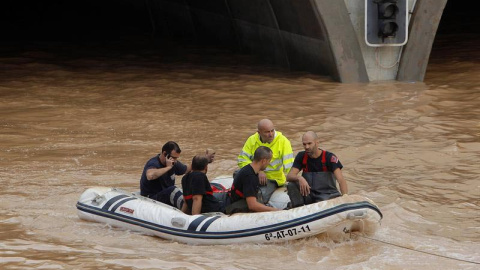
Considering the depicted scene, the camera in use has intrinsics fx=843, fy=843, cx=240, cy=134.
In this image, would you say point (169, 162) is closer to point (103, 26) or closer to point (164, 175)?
point (164, 175)

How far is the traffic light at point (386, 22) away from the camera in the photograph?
17328 mm

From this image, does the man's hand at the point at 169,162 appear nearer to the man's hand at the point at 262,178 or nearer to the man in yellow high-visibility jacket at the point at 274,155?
the man in yellow high-visibility jacket at the point at 274,155

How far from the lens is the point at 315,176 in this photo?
386 inches

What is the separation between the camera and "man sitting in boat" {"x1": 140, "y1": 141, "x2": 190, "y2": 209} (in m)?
9.81

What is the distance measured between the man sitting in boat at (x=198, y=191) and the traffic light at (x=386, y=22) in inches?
347

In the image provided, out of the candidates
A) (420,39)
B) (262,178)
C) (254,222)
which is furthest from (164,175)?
(420,39)

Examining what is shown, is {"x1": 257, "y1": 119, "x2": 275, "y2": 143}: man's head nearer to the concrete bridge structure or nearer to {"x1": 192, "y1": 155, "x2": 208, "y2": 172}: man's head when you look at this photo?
{"x1": 192, "y1": 155, "x2": 208, "y2": 172}: man's head

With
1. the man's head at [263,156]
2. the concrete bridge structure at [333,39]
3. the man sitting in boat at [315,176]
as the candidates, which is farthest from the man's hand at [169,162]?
the concrete bridge structure at [333,39]

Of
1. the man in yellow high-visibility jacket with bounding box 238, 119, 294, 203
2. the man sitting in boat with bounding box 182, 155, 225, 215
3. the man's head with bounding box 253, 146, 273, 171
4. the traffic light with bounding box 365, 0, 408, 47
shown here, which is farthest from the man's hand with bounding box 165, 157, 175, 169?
the traffic light with bounding box 365, 0, 408, 47

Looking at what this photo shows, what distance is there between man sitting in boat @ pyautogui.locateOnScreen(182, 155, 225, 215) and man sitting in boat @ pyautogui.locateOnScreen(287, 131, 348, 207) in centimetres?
88

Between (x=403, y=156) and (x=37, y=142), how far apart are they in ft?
19.2

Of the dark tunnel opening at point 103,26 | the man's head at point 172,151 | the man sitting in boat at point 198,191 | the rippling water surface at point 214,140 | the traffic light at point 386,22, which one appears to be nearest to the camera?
the rippling water surface at point 214,140

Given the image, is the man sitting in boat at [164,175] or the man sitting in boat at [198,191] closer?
the man sitting in boat at [198,191]

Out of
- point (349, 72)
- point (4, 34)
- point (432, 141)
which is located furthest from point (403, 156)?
point (4, 34)
